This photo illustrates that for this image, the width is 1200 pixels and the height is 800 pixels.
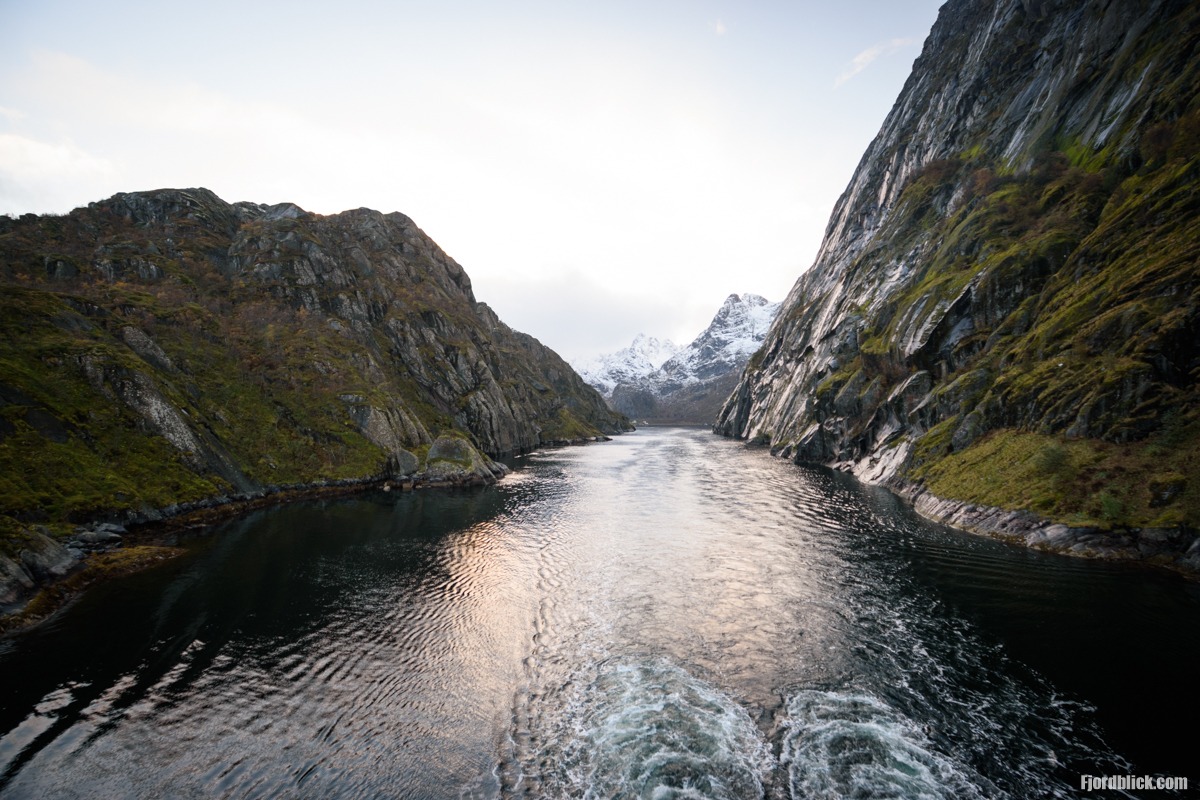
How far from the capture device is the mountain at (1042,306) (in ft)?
121

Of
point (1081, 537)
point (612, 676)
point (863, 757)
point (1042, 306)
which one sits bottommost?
point (612, 676)

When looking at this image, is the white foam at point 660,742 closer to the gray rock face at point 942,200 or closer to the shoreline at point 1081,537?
the shoreline at point 1081,537

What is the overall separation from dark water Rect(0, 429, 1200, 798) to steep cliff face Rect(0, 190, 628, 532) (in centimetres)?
1775

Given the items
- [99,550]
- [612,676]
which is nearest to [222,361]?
[99,550]

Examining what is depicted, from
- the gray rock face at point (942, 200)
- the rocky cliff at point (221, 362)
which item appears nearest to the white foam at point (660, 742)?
the rocky cliff at point (221, 362)

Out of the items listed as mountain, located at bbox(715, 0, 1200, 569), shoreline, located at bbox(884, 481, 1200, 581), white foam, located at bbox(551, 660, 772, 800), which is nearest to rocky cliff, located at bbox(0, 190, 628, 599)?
white foam, located at bbox(551, 660, 772, 800)

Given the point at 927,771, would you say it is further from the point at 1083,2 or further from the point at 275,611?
the point at 1083,2

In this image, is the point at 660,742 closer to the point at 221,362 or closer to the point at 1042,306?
the point at 1042,306

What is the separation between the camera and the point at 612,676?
2336 cm

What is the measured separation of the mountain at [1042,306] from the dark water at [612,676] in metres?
8.82

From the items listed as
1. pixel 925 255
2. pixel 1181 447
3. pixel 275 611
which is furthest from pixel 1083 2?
pixel 275 611

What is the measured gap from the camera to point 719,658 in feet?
80.6

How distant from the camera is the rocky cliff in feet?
157

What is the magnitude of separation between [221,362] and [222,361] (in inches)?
14.8
